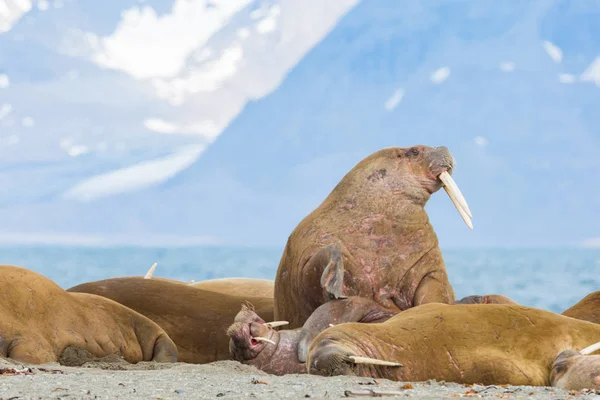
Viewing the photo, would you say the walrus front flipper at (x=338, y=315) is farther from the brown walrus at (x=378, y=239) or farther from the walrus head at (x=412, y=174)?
the walrus head at (x=412, y=174)

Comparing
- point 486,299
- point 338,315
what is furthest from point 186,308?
point 486,299

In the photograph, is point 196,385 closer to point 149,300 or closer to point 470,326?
point 470,326

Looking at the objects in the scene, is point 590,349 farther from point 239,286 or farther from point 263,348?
point 239,286

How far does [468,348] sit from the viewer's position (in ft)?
19.1

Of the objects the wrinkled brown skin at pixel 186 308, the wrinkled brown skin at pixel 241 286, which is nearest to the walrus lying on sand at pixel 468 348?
the wrinkled brown skin at pixel 186 308

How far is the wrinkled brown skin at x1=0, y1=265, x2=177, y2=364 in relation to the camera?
754cm

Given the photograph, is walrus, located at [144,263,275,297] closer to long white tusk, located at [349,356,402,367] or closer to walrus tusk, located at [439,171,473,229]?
walrus tusk, located at [439,171,473,229]

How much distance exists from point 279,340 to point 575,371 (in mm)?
2007

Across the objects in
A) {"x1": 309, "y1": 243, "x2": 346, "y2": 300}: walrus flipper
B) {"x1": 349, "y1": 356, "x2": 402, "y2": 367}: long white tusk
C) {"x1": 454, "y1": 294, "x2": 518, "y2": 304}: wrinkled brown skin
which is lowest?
{"x1": 349, "y1": 356, "x2": 402, "y2": 367}: long white tusk

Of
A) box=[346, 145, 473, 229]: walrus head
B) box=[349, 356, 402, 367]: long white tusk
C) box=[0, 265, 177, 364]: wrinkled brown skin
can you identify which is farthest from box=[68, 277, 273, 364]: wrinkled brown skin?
box=[349, 356, 402, 367]: long white tusk

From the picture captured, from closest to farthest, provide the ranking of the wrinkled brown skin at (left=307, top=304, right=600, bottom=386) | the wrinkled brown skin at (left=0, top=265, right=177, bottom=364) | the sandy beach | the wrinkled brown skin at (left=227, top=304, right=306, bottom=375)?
the sandy beach → the wrinkled brown skin at (left=307, top=304, right=600, bottom=386) → the wrinkled brown skin at (left=227, top=304, right=306, bottom=375) → the wrinkled brown skin at (left=0, top=265, right=177, bottom=364)

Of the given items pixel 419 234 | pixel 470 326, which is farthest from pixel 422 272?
pixel 470 326

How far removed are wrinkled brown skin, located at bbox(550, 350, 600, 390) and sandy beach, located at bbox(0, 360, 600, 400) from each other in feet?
0.43

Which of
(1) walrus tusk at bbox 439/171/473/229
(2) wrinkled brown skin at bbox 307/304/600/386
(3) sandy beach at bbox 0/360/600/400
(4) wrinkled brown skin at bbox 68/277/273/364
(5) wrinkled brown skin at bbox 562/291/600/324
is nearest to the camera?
(3) sandy beach at bbox 0/360/600/400
